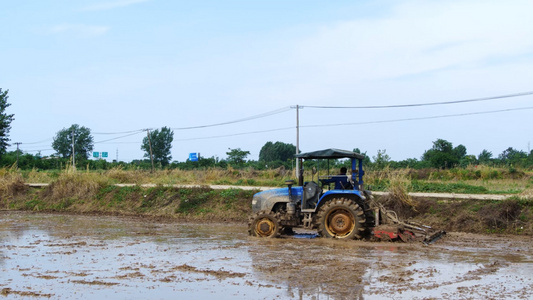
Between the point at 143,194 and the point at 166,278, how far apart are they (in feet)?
52.0

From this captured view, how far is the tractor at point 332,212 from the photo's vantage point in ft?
44.0

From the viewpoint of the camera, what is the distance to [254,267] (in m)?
10.2

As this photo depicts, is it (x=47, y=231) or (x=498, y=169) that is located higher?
(x=498, y=169)

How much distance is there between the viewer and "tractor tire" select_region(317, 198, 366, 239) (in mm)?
13359

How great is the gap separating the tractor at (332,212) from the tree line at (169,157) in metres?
32.3

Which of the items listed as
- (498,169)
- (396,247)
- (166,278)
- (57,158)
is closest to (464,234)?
(396,247)

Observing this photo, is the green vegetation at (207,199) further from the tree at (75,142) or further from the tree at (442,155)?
the tree at (75,142)

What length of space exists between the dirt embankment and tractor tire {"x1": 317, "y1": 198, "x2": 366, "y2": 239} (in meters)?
5.26

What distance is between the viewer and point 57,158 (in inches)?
2943

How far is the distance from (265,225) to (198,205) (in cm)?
843

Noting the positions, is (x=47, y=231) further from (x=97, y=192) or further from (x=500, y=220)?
(x=500, y=220)

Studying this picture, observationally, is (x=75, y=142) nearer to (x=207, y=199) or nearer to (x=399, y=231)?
(x=207, y=199)

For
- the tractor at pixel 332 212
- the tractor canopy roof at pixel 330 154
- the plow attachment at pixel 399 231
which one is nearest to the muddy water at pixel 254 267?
the plow attachment at pixel 399 231

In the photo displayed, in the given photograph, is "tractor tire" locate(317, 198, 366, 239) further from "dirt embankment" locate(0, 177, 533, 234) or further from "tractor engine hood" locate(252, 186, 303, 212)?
"dirt embankment" locate(0, 177, 533, 234)
